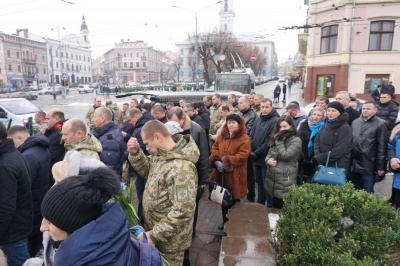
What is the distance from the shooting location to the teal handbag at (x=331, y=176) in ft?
13.5

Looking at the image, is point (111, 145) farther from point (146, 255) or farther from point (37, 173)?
point (146, 255)

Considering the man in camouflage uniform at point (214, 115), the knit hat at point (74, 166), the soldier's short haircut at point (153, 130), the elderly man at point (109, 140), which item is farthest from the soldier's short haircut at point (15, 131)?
the man in camouflage uniform at point (214, 115)

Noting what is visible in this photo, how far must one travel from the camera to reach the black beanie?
139 cm

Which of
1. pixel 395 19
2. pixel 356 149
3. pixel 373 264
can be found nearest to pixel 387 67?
pixel 395 19

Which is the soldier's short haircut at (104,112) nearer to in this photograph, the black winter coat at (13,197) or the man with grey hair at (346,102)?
the black winter coat at (13,197)

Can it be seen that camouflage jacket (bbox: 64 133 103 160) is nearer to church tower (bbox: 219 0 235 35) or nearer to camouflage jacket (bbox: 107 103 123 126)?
camouflage jacket (bbox: 107 103 123 126)

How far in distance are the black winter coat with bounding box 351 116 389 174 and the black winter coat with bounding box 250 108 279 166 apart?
142cm

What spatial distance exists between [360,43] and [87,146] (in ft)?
78.4

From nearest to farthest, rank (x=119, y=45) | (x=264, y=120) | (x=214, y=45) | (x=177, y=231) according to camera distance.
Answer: (x=177, y=231) → (x=264, y=120) → (x=214, y=45) → (x=119, y=45)

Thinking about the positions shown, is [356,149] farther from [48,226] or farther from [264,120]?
[48,226]

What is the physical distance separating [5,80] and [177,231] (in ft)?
236

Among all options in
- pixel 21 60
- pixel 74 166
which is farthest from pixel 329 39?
pixel 21 60

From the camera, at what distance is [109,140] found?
4434 millimetres

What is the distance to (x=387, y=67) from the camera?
2192cm
